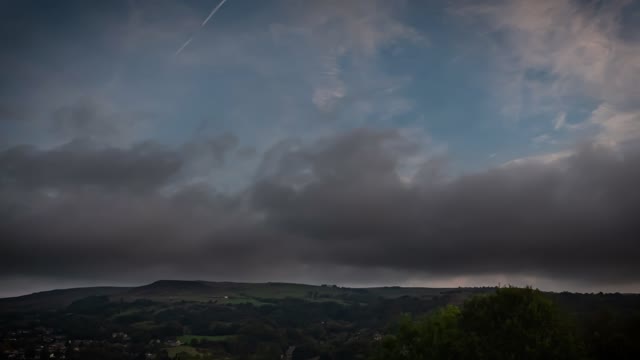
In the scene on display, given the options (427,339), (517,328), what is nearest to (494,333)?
(517,328)

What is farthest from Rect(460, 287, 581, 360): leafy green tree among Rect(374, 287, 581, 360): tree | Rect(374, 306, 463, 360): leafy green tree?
Rect(374, 306, 463, 360): leafy green tree

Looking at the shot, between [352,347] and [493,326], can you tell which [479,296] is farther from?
[352,347]

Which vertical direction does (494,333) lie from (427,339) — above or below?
above

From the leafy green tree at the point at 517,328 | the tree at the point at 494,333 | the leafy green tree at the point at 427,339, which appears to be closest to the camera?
the leafy green tree at the point at 517,328

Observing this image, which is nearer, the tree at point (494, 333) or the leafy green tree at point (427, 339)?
the tree at point (494, 333)

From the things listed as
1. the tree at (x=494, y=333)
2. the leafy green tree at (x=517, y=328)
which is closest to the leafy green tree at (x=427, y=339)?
the tree at (x=494, y=333)

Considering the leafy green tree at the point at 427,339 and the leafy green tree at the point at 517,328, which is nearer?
the leafy green tree at the point at 517,328

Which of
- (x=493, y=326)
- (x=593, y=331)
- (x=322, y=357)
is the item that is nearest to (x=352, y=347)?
(x=322, y=357)

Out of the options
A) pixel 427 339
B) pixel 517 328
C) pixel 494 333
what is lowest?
pixel 427 339

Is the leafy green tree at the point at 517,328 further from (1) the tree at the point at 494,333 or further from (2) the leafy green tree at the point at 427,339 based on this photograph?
(2) the leafy green tree at the point at 427,339

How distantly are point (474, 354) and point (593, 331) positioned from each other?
3012cm

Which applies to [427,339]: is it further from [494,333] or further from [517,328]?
[517,328]

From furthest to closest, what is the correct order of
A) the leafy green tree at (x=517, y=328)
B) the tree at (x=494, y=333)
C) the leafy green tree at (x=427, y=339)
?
1. the leafy green tree at (x=427, y=339)
2. the tree at (x=494, y=333)
3. the leafy green tree at (x=517, y=328)

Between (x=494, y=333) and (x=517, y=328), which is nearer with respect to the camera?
(x=517, y=328)
